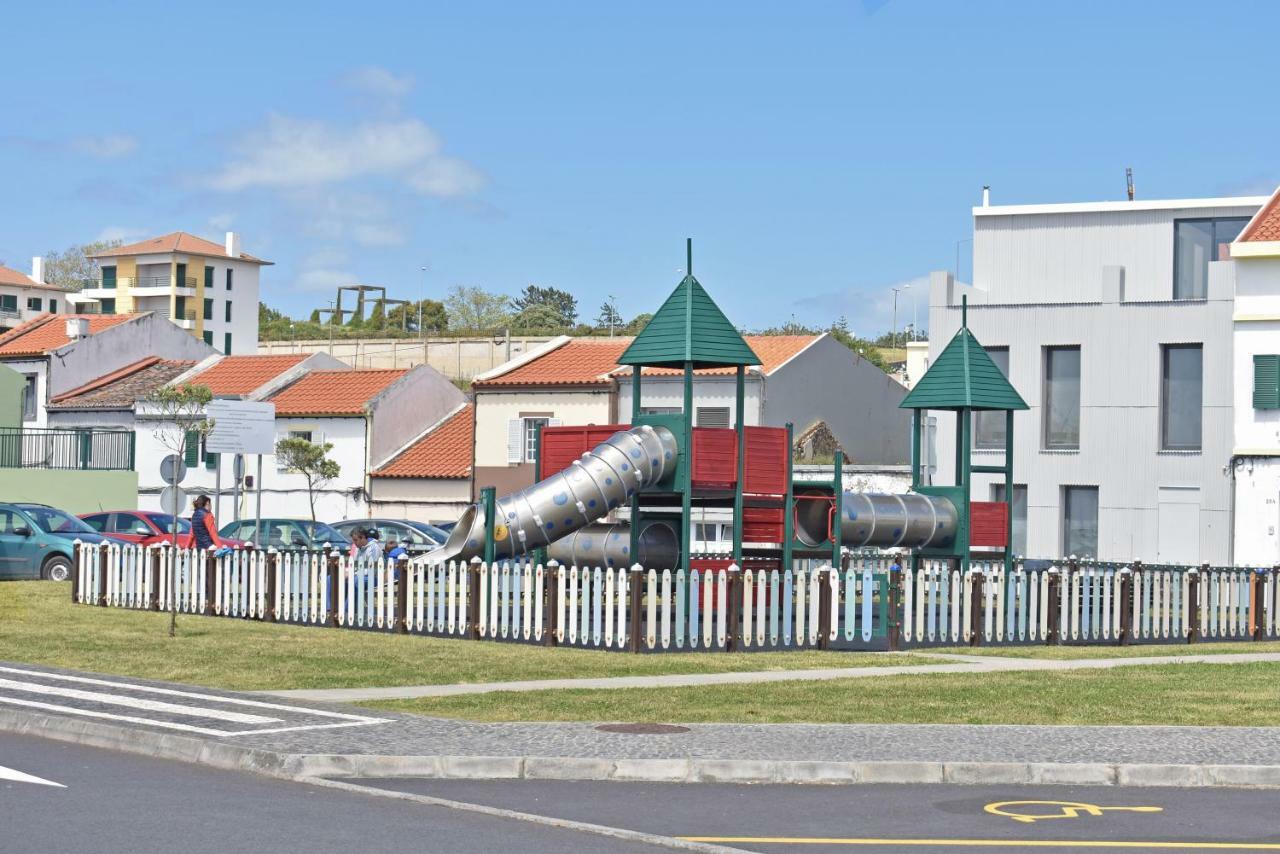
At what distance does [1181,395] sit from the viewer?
41.2 m

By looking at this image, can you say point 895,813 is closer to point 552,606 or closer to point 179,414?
point 552,606

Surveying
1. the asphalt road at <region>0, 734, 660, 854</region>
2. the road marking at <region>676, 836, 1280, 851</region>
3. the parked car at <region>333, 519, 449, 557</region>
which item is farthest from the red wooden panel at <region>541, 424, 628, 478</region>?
the road marking at <region>676, 836, 1280, 851</region>

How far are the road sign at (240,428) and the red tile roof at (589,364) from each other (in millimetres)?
19466

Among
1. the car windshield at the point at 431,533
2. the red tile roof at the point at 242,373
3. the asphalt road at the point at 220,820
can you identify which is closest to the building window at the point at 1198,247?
the car windshield at the point at 431,533

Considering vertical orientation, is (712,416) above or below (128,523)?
above

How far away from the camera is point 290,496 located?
194 ft

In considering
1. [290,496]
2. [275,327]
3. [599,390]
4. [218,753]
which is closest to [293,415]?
[290,496]

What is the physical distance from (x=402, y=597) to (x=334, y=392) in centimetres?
3651

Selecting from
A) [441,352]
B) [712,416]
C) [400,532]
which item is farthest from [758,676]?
[441,352]

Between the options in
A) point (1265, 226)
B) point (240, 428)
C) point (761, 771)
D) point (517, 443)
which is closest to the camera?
point (761, 771)

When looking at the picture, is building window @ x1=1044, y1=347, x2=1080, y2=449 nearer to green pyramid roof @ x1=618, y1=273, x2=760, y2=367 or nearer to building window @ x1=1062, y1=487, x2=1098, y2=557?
building window @ x1=1062, y1=487, x2=1098, y2=557

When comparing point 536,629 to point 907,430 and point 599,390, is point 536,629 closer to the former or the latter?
point 599,390

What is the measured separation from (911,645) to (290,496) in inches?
1489

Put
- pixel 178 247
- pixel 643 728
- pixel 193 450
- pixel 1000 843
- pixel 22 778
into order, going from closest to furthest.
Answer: pixel 1000 843 < pixel 22 778 < pixel 643 728 < pixel 193 450 < pixel 178 247
